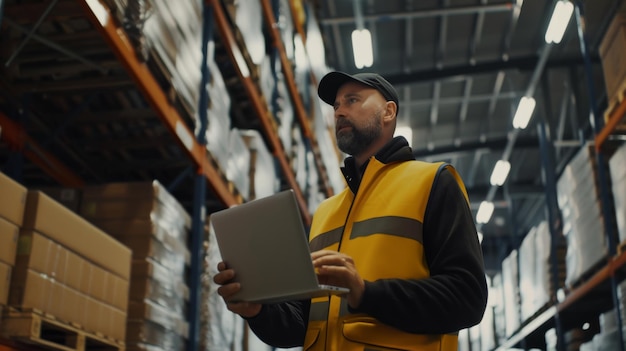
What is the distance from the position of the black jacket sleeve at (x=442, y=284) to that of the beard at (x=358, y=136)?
0.30m

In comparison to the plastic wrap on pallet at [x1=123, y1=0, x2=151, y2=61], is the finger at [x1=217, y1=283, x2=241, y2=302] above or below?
below

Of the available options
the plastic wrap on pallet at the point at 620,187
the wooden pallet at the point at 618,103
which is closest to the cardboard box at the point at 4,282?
the plastic wrap on pallet at the point at 620,187

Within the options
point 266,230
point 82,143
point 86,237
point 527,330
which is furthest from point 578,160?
point 266,230

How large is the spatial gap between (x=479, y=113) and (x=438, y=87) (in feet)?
6.52

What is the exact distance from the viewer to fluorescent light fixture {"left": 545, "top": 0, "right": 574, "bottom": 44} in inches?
330

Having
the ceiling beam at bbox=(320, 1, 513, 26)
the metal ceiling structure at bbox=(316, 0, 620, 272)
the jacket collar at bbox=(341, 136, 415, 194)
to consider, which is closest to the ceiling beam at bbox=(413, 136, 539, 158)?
the metal ceiling structure at bbox=(316, 0, 620, 272)

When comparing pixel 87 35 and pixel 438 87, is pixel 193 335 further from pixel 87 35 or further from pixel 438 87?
pixel 438 87

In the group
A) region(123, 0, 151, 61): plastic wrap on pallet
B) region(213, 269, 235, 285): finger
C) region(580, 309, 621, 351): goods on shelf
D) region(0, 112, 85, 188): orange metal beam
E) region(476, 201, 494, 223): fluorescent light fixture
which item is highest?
region(476, 201, 494, 223): fluorescent light fixture

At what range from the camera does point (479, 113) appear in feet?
53.9

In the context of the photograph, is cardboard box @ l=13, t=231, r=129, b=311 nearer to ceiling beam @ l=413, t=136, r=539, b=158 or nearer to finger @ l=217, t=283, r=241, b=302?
finger @ l=217, t=283, r=241, b=302

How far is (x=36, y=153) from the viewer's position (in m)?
5.74

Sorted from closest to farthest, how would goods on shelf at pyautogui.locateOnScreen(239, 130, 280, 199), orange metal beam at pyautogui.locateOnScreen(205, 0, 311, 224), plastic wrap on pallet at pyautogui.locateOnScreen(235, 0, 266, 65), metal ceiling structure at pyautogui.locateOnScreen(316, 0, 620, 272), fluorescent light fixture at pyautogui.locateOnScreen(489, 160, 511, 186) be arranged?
1. orange metal beam at pyautogui.locateOnScreen(205, 0, 311, 224)
2. plastic wrap on pallet at pyautogui.locateOnScreen(235, 0, 266, 65)
3. goods on shelf at pyautogui.locateOnScreen(239, 130, 280, 199)
4. metal ceiling structure at pyautogui.locateOnScreen(316, 0, 620, 272)
5. fluorescent light fixture at pyautogui.locateOnScreen(489, 160, 511, 186)

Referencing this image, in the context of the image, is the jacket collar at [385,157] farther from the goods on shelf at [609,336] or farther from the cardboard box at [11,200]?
the goods on shelf at [609,336]

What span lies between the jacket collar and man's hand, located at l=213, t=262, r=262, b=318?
18.9 inches
